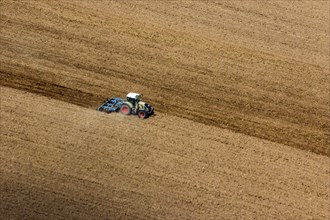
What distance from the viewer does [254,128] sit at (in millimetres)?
19938

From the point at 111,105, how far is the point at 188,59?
5478 mm

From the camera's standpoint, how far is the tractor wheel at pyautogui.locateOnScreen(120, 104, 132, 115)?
1903 centimetres

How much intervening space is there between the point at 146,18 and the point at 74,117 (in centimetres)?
888

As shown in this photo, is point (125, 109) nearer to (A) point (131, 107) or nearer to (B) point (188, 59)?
(A) point (131, 107)

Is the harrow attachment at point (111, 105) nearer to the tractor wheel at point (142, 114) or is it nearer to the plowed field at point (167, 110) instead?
the plowed field at point (167, 110)

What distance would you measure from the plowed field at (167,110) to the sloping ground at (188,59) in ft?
0.24

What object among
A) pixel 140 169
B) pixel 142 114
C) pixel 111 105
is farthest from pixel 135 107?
pixel 140 169

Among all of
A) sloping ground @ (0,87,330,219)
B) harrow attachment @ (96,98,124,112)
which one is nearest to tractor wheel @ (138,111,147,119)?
sloping ground @ (0,87,330,219)

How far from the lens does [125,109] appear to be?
62.6 ft

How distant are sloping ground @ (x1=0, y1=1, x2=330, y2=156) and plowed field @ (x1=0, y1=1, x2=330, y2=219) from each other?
0.07m

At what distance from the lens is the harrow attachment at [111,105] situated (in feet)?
62.8

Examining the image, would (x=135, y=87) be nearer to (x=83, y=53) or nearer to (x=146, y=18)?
(x=83, y=53)

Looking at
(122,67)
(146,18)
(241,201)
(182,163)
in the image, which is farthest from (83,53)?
(241,201)

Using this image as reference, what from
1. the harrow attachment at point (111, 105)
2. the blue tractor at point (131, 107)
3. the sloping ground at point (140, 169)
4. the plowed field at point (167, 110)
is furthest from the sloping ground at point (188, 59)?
the sloping ground at point (140, 169)
